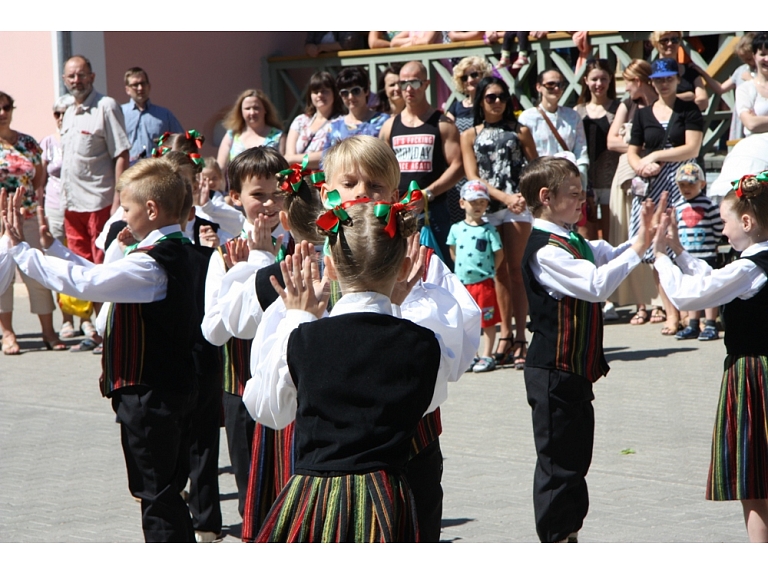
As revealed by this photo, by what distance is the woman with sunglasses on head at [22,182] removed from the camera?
9031 mm

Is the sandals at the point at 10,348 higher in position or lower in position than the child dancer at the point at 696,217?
lower

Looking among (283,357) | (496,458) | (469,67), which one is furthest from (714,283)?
(469,67)

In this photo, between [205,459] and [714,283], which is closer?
[714,283]

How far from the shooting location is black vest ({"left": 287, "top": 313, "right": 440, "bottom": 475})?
9.46 feet

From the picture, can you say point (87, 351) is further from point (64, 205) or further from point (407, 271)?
point (407, 271)

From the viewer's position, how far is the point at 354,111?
8.78 m

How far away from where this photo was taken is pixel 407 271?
3100mm

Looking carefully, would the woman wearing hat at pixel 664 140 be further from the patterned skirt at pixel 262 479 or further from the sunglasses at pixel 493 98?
the patterned skirt at pixel 262 479

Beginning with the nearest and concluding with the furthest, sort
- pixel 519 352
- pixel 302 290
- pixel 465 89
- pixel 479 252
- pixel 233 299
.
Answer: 1. pixel 302 290
2. pixel 233 299
3. pixel 479 252
4. pixel 519 352
5. pixel 465 89

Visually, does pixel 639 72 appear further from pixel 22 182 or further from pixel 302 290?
pixel 302 290

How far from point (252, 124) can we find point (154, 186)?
4.13 meters

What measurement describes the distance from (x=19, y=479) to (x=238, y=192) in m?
2.29

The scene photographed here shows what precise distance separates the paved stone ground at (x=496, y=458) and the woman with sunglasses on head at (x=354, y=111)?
218 cm

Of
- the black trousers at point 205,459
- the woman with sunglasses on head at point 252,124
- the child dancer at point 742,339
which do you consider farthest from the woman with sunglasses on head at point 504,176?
the child dancer at point 742,339
